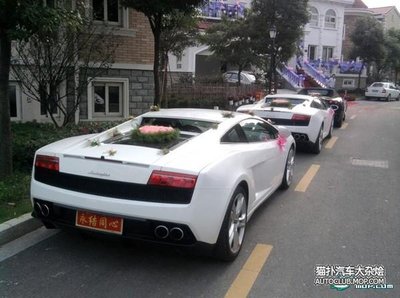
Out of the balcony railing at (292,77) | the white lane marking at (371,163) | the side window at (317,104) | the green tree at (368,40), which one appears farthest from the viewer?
the green tree at (368,40)

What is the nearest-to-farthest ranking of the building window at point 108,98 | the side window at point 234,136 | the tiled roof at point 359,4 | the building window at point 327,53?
the side window at point 234,136, the building window at point 108,98, the building window at point 327,53, the tiled roof at point 359,4

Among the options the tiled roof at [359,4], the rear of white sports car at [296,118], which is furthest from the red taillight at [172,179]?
the tiled roof at [359,4]

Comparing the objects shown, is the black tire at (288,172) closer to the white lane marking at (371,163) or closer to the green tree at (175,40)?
the white lane marking at (371,163)

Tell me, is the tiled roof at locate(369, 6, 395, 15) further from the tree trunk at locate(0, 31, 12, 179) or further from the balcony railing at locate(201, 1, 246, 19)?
the tree trunk at locate(0, 31, 12, 179)

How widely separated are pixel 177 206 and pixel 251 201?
129 cm

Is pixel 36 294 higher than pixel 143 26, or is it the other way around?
pixel 143 26

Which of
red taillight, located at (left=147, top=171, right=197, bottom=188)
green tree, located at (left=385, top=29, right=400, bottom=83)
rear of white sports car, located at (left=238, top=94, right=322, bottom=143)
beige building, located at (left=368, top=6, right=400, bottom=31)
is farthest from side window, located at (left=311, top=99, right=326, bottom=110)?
beige building, located at (left=368, top=6, right=400, bottom=31)

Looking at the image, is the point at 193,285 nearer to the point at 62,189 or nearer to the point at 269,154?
the point at 62,189

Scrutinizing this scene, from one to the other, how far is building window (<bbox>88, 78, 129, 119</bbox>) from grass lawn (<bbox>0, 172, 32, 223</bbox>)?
Answer: 226 inches

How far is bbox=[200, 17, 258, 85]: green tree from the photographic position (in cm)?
2122

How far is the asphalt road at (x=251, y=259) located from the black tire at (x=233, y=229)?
0.12 meters

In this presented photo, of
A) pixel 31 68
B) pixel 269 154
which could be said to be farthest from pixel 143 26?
pixel 269 154

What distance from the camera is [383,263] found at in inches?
167

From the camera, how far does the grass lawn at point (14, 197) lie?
193 inches
